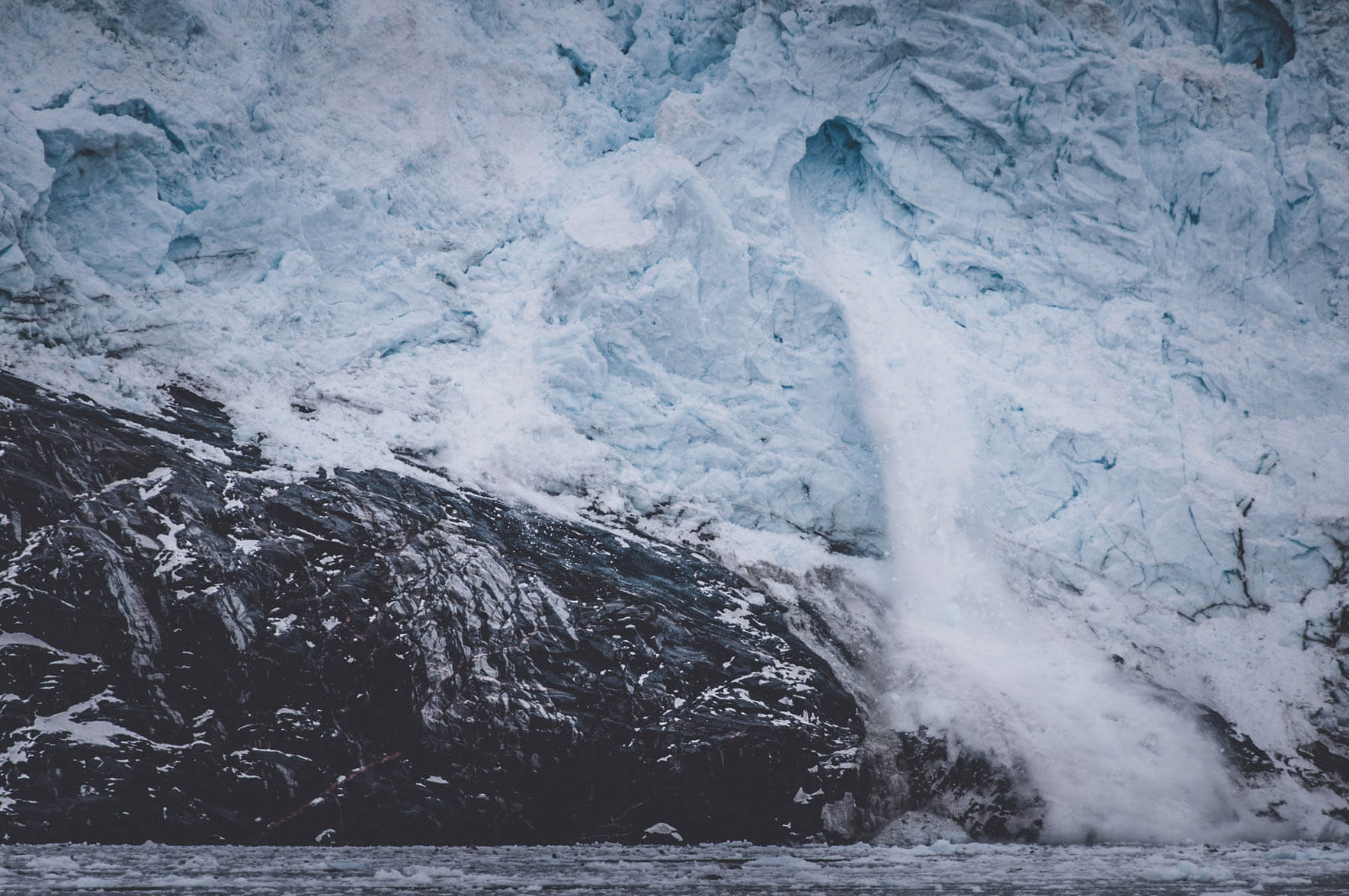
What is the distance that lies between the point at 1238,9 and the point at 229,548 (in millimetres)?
12550

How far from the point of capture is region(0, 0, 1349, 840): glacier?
24.6 feet

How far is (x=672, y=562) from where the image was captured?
25.6ft

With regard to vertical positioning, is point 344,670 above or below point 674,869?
above

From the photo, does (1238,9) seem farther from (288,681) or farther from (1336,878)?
(288,681)

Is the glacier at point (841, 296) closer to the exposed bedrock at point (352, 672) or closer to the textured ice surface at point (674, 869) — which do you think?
the exposed bedrock at point (352, 672)

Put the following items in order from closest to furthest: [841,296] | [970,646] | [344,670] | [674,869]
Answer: [674,869], [344,670], [970,646], [841,296]

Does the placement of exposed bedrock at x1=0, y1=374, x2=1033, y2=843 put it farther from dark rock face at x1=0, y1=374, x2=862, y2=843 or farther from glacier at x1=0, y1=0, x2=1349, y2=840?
glacier at x1=0, y1=0, x2=1349, y2=840

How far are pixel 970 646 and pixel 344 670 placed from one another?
226 inches

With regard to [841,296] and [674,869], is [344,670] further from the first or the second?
[841,296]

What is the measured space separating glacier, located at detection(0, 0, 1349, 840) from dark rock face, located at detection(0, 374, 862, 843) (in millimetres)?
743

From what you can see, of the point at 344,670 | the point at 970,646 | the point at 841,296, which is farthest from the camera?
the point at 841,296

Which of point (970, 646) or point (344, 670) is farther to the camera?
point (970, 646)

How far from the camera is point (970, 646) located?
26.7ft

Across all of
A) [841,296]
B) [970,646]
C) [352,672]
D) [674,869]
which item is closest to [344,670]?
[352,672]
